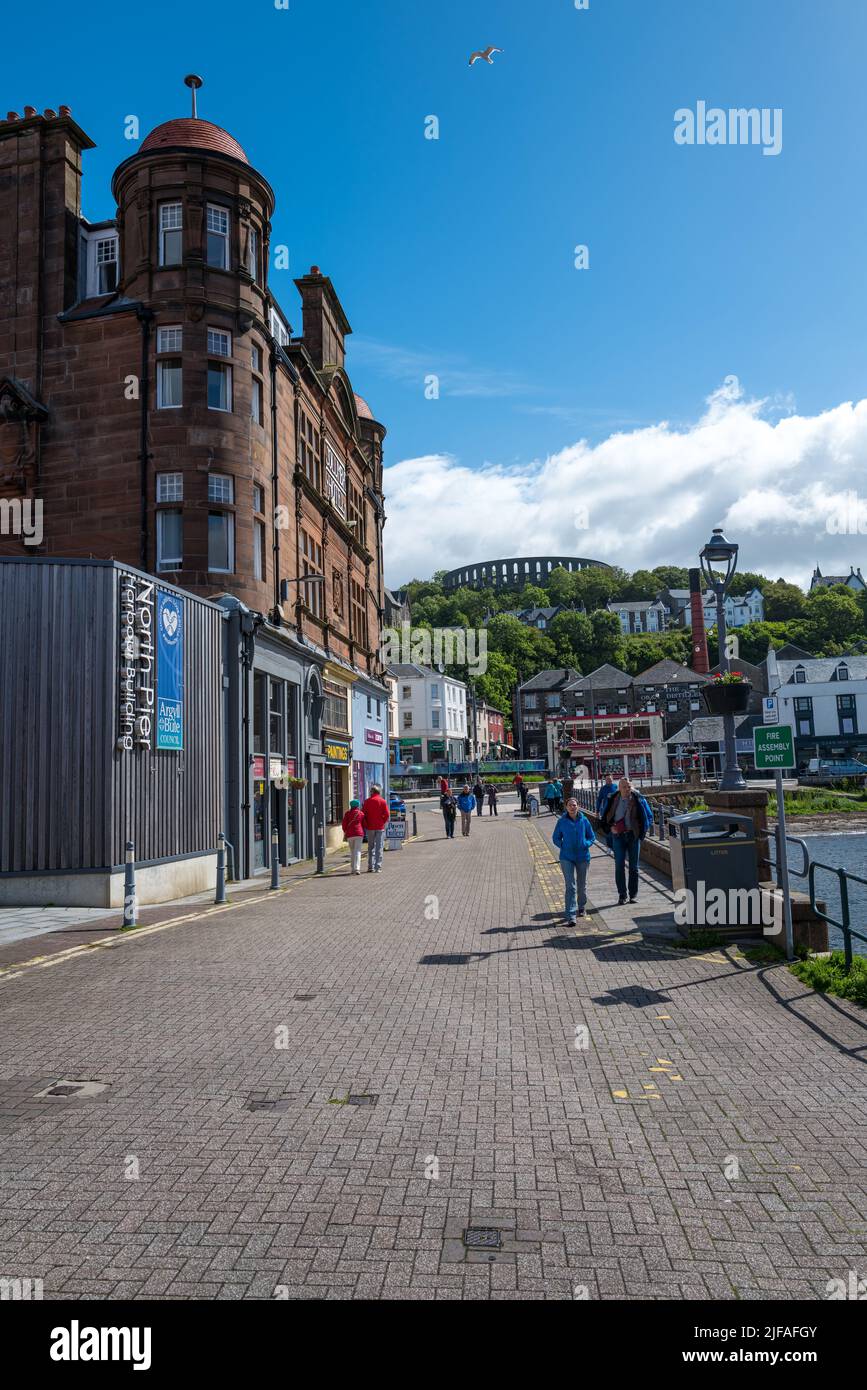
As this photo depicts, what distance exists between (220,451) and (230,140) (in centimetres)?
834

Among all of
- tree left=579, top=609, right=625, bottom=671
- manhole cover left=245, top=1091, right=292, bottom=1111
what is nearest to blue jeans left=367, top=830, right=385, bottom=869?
manhole cover left=245, top=1091, right=292, bottom=1111

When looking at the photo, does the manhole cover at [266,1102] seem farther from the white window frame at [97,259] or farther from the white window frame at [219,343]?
the white window frame at [97,259]

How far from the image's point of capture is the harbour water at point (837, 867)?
66.1ft

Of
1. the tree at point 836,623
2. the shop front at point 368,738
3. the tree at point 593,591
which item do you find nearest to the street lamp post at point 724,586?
the shop front at point 368,738

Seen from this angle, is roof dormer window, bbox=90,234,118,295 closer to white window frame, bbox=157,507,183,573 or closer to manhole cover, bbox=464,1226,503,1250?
white window frame, bbox=157,507,183,573

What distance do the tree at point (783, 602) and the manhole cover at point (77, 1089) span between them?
171m


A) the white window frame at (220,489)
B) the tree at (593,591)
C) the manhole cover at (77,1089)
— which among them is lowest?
the manhole cover at (77,1089)

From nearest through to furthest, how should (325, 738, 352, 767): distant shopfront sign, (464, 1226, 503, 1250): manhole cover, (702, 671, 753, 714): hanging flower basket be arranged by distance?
(464, 1226, 503, 1250): manhole cover
(702, 671, 753, 714): hanging flower basket
(325, 738, 352, 767): distant shopfront sign

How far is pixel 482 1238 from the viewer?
4070 mm

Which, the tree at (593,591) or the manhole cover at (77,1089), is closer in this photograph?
the manhole cover at (77,1089)

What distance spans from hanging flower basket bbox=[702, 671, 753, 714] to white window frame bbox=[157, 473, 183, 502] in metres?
13.9

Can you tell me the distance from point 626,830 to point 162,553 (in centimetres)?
1294

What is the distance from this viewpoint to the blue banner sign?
17234mm
